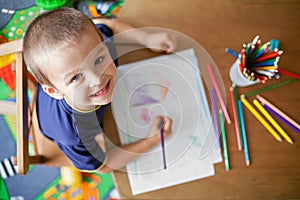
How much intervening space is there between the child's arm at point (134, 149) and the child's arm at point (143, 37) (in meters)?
0.16

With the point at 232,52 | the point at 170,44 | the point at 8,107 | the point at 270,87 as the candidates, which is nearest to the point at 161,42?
the point at 170,44

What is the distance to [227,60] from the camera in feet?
2.58

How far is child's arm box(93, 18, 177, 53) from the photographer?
786 millimetres

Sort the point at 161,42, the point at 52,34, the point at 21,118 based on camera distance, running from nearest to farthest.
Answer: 1. the point at 52,34
2. the point at 21,118
3. the point at 161,42

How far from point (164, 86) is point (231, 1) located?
0.82 feet

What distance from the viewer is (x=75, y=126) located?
694 mm

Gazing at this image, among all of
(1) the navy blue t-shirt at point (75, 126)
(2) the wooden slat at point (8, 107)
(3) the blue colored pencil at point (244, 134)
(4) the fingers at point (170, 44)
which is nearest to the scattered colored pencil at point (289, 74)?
(3) the blue colored pencil at point (244, 134)

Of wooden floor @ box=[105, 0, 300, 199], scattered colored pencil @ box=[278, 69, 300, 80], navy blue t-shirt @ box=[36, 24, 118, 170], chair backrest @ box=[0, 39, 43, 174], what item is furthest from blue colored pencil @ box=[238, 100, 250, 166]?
chair backrest @ box=[0, 39, 43, 174]

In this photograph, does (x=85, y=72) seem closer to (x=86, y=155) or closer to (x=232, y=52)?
(x=86, y=155)

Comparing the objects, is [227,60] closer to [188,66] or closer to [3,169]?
[188,66]

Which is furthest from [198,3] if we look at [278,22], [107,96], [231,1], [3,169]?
[3,169]

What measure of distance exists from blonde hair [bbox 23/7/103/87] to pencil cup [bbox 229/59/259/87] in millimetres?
325

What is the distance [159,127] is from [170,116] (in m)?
0.04

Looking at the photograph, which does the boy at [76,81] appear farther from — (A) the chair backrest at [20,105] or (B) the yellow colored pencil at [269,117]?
(B) the yellow colored pencil at [269,117]
